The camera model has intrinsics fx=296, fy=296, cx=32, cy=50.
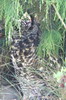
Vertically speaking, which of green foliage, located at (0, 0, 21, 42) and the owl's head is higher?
green foliage, located at (0, 0, 21, 42)

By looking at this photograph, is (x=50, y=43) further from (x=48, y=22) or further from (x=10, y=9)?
(x=10, y=9)

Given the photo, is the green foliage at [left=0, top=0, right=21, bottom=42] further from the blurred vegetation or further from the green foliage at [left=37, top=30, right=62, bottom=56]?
the green foliage at [left=37, top=30, right=62, bottom=56]

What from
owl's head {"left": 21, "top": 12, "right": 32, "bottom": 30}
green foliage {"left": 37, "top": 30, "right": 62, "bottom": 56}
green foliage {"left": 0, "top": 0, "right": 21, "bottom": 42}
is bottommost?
green foliage {"left": 37, "top": 30, "right": 62, "bottom": 56}

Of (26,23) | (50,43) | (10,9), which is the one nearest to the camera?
(10,9)

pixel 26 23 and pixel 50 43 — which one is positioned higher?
pixel 26 23

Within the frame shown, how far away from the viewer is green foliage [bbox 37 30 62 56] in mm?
2383

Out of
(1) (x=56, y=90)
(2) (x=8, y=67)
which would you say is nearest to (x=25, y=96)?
(1) (x=56, y=90)

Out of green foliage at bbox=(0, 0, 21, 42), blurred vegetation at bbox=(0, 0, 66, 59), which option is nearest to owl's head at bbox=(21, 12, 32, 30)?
blurred vegetation at bbox=(0, 0, 66, 59)

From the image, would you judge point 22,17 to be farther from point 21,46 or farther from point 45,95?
point 45,95

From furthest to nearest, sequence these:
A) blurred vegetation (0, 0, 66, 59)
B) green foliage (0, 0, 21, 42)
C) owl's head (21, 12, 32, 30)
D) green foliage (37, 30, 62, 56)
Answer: owl's head (21, 12, 32, 30) < green foliage (37, 30, 62, 56) < blurred vegetation (0, 0, 66, 59) < green foliage (0, 0, 21, 42)

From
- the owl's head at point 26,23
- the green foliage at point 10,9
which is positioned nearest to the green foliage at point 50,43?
the owl's head at point 26,23

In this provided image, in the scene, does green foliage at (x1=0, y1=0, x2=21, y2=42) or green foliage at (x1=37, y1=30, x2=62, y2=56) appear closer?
green foliage at (x1=0, y1=0, x2=21, y2=42)

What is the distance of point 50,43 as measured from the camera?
237 cm

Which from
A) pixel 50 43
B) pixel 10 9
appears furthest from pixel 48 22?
pixel 10 9
